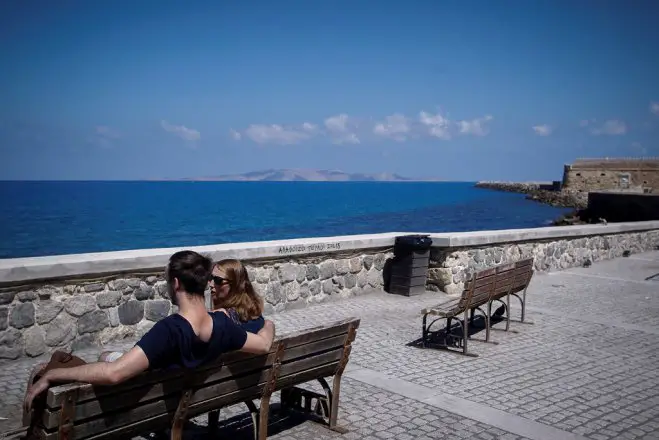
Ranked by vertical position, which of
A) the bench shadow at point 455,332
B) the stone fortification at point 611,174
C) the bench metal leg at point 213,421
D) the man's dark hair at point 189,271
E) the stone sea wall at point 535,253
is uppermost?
the stone fortification at point 611,174

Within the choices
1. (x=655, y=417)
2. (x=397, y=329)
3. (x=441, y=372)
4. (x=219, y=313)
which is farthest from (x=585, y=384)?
(x=219, y=313)

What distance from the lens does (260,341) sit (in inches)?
157

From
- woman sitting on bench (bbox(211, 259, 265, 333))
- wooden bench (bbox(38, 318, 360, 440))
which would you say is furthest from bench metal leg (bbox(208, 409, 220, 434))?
woman sitting on bench (bbox(211, 259, 265, 333))

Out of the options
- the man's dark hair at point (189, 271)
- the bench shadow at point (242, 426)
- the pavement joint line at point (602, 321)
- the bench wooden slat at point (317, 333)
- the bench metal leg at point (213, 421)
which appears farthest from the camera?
the pavement joint line at point (602, 321)

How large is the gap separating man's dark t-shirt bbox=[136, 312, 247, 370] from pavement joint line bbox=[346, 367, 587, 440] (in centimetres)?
248

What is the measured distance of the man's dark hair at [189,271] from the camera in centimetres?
358

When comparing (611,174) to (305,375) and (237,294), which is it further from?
(237,294)

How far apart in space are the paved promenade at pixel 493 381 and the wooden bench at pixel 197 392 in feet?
2.14

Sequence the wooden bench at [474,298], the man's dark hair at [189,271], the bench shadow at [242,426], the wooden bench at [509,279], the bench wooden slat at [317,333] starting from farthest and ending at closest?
the wooden bench at [509,279], the wooden bench at [474,298], the bench shadow at [242,426], the bench wooden slat at [317,333], the man's dark hair at [189,271]

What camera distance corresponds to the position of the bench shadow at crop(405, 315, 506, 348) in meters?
7.75

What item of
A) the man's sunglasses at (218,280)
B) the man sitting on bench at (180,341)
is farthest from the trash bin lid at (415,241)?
the man sitting on bench at (180,341)

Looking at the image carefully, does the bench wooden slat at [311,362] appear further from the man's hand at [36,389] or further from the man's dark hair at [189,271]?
the man's hand at [36,389]

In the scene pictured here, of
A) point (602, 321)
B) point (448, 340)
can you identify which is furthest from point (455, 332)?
point (602, 321)

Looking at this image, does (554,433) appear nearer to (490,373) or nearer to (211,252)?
(490,373)
